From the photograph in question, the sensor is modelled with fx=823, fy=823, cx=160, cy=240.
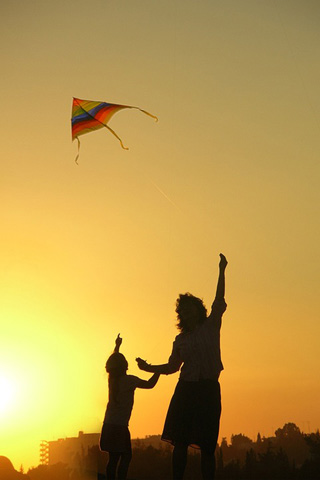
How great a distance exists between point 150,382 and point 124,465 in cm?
100

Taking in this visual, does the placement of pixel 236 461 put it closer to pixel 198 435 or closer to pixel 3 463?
pixel 198 435

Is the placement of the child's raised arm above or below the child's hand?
below

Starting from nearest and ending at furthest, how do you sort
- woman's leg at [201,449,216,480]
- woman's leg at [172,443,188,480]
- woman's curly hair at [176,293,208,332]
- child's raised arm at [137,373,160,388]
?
woman's leg at [201,449,216,480], woman's leg at [172,443,188,480], woman's curly hair at [176,293,208,332], child's raised arm at [137,373,160,388]

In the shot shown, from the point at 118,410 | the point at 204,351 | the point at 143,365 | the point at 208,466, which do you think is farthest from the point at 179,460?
the point at 118,410

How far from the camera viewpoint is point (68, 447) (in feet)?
35.1

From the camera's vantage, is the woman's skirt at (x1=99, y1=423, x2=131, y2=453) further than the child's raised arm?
No

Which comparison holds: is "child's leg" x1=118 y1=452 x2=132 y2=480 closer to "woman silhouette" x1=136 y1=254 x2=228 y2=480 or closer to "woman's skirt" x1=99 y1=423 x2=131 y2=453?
"woman's skirt" x1=99 y1=423 x2=131 y2=453

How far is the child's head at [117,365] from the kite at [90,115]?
5.60 meters

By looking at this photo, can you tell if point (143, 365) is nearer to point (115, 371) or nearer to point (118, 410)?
point (115, 371)

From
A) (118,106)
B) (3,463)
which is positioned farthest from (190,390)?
(118,106)

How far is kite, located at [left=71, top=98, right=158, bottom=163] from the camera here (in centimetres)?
1466

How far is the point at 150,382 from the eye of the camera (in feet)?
32.1

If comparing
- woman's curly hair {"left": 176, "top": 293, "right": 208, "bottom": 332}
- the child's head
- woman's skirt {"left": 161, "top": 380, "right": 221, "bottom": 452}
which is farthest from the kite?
woman's skirt {"left": 161, "top": 380, "right": 221, "bottom": 452}

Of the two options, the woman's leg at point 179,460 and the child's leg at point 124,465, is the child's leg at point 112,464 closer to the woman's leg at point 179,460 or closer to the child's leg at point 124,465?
the child's leg at point 124,465
